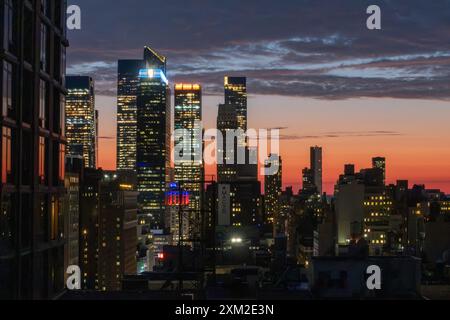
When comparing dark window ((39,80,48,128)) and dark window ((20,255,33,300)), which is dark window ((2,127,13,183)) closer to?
dark window ((20,255,33,300))

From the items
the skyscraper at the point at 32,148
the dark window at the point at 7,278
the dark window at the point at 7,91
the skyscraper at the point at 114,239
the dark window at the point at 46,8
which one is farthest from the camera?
the skyscraper at the point at 114,239

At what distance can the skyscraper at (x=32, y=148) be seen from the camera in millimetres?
15773

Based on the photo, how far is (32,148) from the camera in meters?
17.7

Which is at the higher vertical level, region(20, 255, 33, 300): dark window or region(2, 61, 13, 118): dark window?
region(2, 61, 13, 118): dark window

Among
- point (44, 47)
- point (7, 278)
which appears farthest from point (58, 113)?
point (7, 278)

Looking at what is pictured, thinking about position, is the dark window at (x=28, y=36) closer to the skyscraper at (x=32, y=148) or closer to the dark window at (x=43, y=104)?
the skyscraper at (x=32, y=148)

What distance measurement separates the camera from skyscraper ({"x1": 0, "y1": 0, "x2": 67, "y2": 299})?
15.8 metres

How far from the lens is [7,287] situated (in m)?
16.0

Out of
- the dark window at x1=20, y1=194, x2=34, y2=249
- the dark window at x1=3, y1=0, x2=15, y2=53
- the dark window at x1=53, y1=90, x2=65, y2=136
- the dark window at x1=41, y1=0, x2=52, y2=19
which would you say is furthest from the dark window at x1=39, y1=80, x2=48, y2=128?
the dark window at x1=3, y1=0, x2=15, y2=53

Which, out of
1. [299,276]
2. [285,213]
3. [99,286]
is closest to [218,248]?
[299,276]

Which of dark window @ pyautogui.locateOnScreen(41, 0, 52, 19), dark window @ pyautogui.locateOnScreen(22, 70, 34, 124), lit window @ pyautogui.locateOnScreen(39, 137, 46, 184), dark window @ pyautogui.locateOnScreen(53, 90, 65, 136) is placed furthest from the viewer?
dark window @ pyautogui.locateOnScreen(53, 90, 65, 136)

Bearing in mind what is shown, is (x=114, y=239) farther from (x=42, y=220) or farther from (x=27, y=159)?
(x=27, y=159)

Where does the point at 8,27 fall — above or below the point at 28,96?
above

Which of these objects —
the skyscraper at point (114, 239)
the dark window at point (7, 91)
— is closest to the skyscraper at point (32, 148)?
the dark window at point (7, 91)
